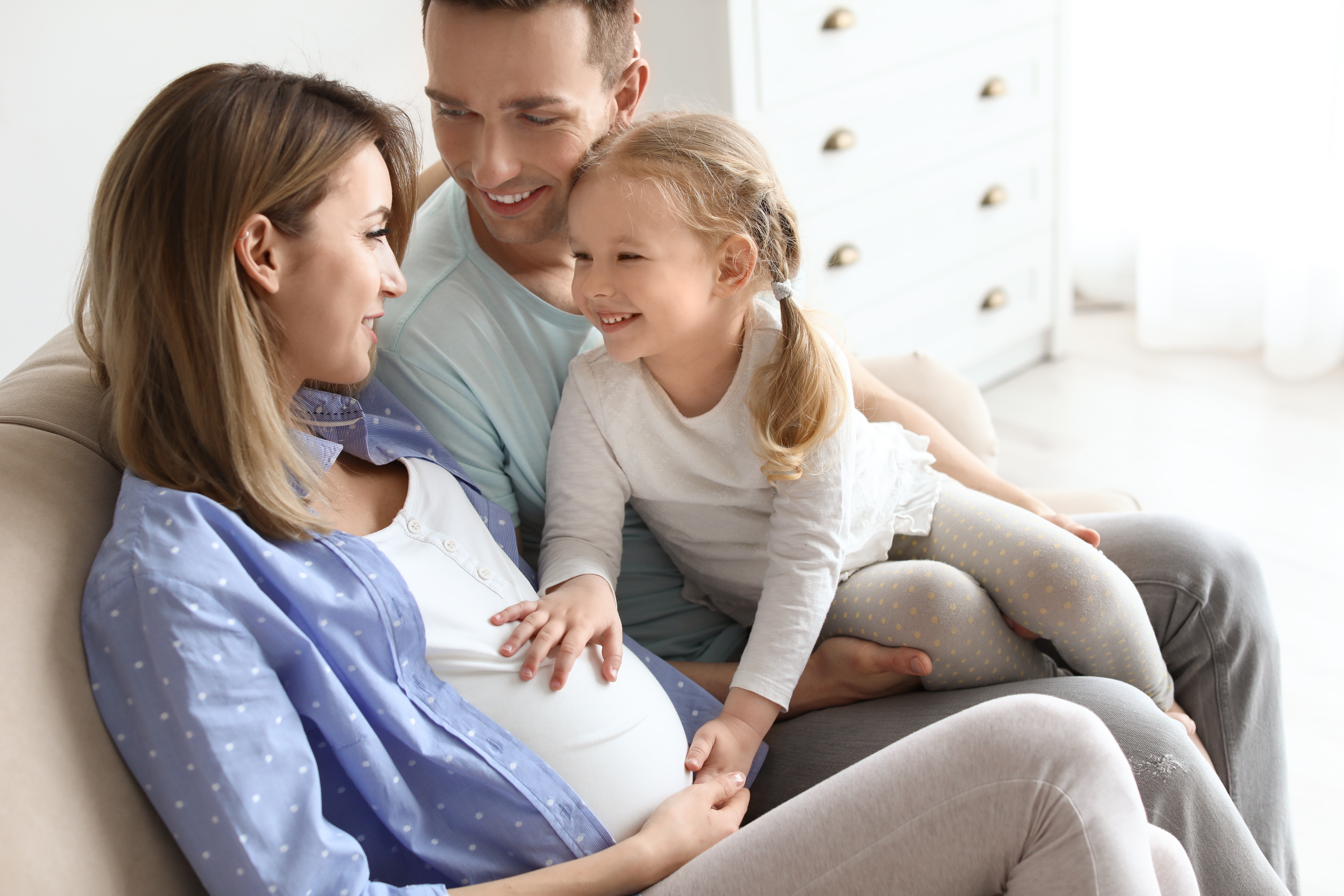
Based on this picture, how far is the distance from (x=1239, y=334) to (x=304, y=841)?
3.12 m

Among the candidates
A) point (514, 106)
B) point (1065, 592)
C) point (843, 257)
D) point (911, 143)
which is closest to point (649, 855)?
point (1065, 592)

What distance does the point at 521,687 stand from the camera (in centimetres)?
103

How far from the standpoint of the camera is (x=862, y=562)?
4.35 ft

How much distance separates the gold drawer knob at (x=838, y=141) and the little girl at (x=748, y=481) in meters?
1.32

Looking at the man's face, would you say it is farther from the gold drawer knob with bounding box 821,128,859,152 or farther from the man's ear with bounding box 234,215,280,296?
the gold drawer knob with bounding box 821,128,859,152

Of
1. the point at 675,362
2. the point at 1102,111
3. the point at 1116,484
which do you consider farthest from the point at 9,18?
the point at 1102,111

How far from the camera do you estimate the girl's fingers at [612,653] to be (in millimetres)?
1081

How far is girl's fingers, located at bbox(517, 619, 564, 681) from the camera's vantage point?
102cm

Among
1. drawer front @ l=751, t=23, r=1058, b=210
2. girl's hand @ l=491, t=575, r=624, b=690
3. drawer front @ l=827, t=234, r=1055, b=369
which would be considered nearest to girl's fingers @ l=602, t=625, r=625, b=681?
girl's hand @ l=491, t=575, r=624, b=690

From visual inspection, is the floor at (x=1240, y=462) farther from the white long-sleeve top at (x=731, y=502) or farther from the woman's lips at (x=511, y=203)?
the woman's lips at (x=511, y=203)

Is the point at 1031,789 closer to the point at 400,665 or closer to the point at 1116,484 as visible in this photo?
the point at 400,665

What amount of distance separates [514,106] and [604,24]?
154 millimetres

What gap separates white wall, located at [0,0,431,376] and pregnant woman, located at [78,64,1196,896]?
0.88 m

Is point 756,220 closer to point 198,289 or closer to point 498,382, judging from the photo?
point 498,382
